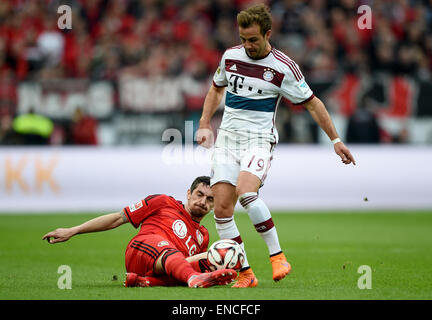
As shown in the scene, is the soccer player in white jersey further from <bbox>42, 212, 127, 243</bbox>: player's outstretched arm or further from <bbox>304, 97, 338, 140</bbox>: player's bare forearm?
<bbox>42, 212, 127, 243</bbox>: player's outstretched arm

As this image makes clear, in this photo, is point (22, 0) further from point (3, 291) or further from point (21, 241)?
point (3, 291)

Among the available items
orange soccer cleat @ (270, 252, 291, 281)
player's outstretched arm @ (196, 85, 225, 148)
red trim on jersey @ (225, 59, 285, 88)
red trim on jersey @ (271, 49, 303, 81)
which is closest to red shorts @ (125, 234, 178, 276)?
orange soccer cleat @ (270, 252, 291, 281)

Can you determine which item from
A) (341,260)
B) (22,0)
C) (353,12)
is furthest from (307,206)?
(22,0)

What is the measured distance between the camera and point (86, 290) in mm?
6266

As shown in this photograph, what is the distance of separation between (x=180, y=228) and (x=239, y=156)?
0.81m

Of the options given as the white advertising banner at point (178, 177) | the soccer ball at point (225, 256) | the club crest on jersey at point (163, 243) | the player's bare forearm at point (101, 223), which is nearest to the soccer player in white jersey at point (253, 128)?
the soccer ball at point (225, 256)

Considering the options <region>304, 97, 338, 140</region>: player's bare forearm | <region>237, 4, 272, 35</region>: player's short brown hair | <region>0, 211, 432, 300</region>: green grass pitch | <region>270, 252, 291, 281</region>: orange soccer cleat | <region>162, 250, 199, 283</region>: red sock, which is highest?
<region>237, 4, 272, 35</region>: player's short brown hair

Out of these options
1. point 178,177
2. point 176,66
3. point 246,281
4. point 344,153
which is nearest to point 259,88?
point 344,153

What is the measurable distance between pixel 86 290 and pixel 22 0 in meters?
15.1

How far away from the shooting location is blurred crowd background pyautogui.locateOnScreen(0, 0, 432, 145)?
1638 centimetres

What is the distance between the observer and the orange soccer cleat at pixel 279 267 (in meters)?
6.46

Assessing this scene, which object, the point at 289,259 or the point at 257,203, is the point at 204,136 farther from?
the point at 289,259

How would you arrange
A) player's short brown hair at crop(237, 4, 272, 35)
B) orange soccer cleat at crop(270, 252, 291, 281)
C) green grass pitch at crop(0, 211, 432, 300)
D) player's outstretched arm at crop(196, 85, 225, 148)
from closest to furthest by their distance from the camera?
green grass pitch at crop(0, 211, 432, 300), orange soccer cleat at crop(270, 252, 291, 281), player's short brown hair at crop(237, 4, 272, 35), player's outstretched arm at crop(196, 85, 225, 148)

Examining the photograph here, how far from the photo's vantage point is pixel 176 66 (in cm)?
1734
